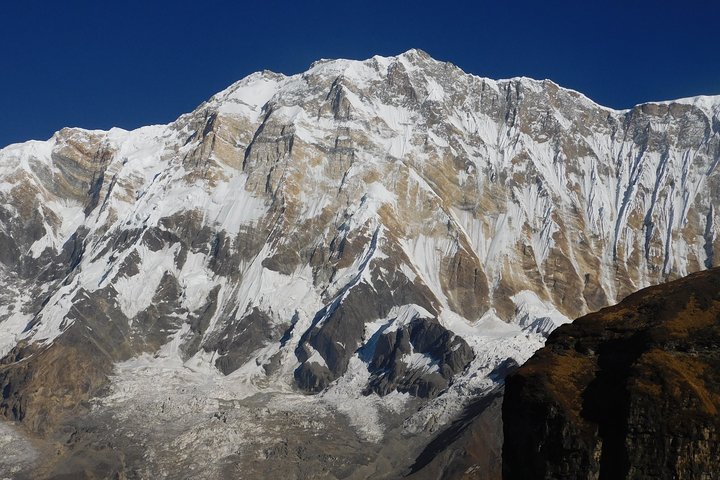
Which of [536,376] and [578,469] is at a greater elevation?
[536,376]

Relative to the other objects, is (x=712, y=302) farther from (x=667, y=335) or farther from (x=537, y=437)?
(x=537, y=437)

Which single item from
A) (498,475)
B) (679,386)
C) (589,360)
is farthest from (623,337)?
(498,475)

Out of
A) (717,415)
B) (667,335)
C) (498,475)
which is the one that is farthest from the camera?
(498,475)

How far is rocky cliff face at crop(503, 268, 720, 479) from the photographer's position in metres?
58.6

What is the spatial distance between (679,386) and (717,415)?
2390 millimetres

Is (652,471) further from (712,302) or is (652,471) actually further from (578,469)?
(712,302)

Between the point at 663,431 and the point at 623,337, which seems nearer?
the point at 663,431

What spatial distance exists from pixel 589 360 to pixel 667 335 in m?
5.19

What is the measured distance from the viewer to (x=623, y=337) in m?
65.6

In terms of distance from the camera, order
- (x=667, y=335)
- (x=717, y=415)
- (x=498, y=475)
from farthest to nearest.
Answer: (x=498, y=475) → (x=667, y=335) → (x=717, y=415)

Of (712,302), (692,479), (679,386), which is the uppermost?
(712,302)

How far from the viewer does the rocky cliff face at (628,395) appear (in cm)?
5856

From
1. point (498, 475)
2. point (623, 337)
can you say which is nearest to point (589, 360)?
point (623, 337)

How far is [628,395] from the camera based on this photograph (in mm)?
59438
